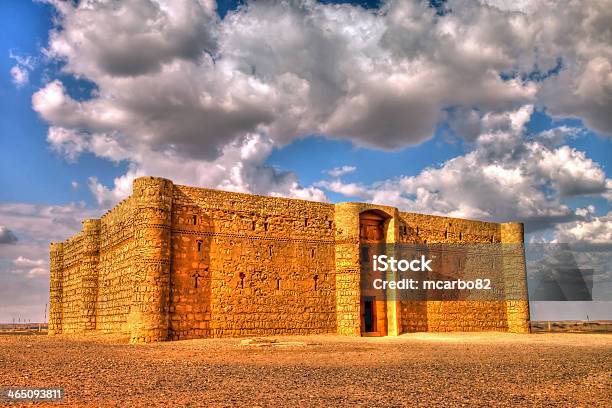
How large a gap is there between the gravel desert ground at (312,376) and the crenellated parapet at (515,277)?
1851 centimetres

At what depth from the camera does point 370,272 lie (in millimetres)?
31062

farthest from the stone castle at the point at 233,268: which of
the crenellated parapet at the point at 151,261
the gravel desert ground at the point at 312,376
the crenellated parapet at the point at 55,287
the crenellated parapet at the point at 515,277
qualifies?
the gravel desert ground at the point at 312,376

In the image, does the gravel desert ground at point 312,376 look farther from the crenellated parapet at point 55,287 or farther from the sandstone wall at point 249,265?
the crenellated parapet at point 55,287

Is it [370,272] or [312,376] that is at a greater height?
[370,272]

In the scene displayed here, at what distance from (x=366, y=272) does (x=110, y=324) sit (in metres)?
13.4

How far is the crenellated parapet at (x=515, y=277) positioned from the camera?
3675 centimetres

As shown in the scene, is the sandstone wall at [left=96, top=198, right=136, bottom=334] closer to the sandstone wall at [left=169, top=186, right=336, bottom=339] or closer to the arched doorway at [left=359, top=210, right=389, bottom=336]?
the sandstone wall at [left=169, top=186, right=336, bottom=339]

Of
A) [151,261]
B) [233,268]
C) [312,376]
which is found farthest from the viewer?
[233,268]

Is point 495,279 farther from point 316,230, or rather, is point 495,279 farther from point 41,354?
point 41,354

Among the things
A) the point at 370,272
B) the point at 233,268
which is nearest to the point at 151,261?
the point at 233,268

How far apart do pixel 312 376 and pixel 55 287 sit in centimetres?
2952

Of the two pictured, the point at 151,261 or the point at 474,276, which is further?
the point at 474,276

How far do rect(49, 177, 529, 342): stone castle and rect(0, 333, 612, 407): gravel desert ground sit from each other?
5.49 m

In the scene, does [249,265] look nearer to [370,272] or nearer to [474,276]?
[370,272]
